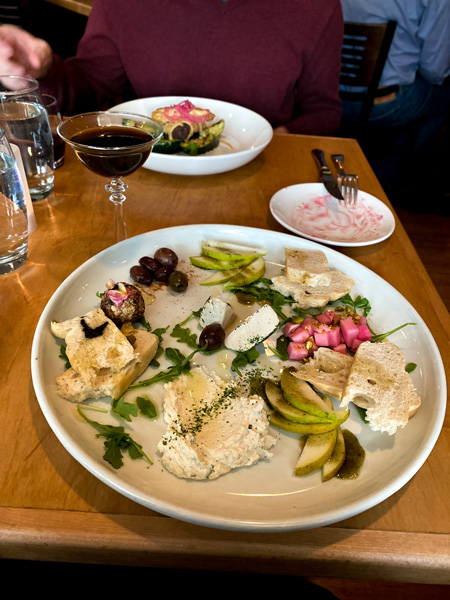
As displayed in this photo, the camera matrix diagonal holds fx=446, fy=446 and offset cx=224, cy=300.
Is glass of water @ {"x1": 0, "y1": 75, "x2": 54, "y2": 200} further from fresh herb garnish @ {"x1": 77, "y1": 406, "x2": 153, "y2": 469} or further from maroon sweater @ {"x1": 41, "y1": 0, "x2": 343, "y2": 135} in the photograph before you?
fresh herb garnish @ {"x1": 77, "y1": 406, "x2": 153, "y2": 469}

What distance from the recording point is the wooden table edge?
0.68 meters

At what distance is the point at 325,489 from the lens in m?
0.74

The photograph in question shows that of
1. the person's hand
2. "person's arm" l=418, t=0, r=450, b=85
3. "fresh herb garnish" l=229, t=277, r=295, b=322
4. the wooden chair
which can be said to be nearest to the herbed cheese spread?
"fresh herb garnish" l=229, t=277, r=295, b=322

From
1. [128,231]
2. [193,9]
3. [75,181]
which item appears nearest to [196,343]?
[128,231]

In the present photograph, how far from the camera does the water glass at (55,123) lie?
148cm

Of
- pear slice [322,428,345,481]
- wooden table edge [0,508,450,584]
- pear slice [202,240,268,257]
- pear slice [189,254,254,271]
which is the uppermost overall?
pear slice [202,240,268,257]

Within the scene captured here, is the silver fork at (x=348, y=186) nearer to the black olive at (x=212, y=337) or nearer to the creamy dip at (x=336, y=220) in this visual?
the creamy dip at (x=336, y=220)

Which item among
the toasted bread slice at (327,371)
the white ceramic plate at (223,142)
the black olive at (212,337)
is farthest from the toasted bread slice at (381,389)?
the white ceramic plate at (223,142)

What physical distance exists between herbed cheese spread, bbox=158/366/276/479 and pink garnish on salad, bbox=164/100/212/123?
3.78ft

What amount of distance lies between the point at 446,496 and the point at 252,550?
0.35m

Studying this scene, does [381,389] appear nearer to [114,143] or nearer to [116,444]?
[116,444]

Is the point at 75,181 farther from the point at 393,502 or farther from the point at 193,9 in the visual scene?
the point at 393,502

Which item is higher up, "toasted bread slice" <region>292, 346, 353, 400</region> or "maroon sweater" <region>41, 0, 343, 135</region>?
"maroon sweater" <region>41, 0, 343, 135</region>

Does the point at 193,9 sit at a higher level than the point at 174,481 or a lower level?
higher
